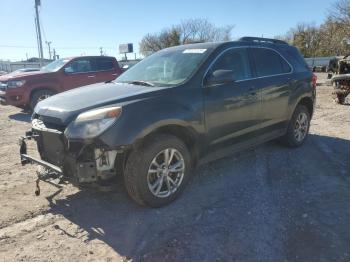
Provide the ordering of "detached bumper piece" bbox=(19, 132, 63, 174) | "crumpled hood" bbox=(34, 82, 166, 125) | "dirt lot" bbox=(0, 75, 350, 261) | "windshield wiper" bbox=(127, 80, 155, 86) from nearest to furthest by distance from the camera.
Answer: "dirt lot" bbox=(0, 75, 350, 261), "crumpled hood" bbox=(34, 82, 166, 125), "detached bumper piece" bbox=(19, 132, 63, 174), "windshield wiper" bbox=(127, 80, 155, 86)

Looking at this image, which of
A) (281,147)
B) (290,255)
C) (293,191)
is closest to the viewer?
(290,255)

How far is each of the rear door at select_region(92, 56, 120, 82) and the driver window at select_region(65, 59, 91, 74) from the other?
238mm

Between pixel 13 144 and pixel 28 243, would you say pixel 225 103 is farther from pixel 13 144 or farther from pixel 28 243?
pixel 13 144

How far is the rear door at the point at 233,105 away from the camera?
4.48 meters

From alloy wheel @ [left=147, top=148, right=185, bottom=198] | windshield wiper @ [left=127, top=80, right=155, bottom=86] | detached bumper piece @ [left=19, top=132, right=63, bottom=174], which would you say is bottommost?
alloy wheel @ [left=147, top=148, right=185, bottom=198]

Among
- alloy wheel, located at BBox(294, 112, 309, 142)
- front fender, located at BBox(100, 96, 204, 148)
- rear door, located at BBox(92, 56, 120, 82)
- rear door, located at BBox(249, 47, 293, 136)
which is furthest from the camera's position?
rear door, located at BBox(92, 56, 120, 82)

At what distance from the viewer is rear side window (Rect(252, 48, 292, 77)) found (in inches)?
212

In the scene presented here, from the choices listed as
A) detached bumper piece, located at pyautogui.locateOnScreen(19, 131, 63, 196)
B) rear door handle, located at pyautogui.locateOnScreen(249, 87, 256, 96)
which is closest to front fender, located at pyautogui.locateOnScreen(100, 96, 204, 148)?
detached bumper piece, located at pyautogui.locateOnScreen(19, 131, 63, 196)

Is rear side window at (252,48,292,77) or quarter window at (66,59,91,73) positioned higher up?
quarter window at (66,59,91,73)

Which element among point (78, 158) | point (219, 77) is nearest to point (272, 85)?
point (219, 77)

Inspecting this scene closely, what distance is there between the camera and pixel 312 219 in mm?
3811

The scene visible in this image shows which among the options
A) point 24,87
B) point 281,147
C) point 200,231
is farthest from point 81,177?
point 24,87

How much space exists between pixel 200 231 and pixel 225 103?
174 centimetres

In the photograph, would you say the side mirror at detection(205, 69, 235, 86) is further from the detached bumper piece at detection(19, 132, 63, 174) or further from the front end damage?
the detached bumper piece at detection(19, 132, 63, 174)
